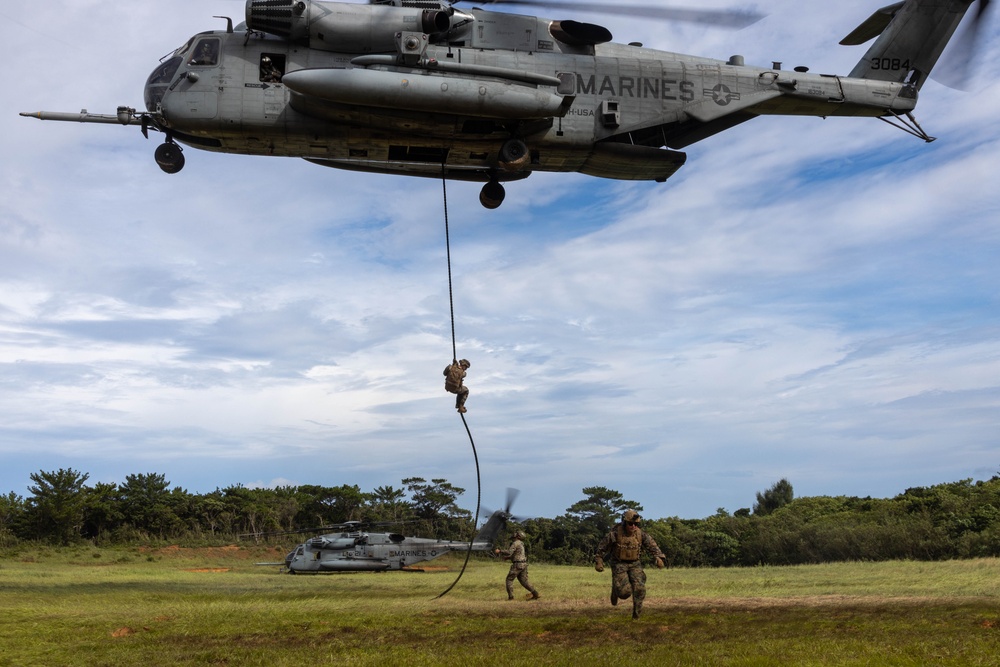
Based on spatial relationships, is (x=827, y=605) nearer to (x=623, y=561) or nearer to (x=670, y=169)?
(x=623, y=561)

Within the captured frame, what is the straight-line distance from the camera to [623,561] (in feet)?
44.9

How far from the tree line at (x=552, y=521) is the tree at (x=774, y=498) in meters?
4.55

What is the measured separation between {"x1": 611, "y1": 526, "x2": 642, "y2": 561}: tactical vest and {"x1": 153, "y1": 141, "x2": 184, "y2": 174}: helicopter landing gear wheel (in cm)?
1045

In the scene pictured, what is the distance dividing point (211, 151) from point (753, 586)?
14091 mm

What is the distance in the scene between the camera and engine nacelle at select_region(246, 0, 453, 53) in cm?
1557

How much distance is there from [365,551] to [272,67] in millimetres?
18120

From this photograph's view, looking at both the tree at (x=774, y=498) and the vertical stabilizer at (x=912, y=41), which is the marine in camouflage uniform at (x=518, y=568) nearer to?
the vertical stabilizer at (x=912, y=41)

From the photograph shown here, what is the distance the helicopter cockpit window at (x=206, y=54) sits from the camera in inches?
631

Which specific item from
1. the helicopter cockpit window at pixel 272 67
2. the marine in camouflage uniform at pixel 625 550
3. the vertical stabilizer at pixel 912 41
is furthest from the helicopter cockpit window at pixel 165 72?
the vertical stabilizer at pixel 912 41

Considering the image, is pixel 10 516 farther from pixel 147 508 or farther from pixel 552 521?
pixel 552 521

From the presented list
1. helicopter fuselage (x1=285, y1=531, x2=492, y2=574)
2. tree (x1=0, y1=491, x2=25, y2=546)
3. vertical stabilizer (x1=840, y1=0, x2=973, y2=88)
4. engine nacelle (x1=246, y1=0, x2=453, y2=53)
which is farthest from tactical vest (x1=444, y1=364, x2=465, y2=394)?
tree (x1=0, y1=491, x2=25, y2=546)

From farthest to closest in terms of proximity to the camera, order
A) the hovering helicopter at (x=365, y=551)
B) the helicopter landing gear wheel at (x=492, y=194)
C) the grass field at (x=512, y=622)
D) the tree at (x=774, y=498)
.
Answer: the tree at (x=774, y=498)
the hovering helicopter at (x=365, y=551)
the helicopter landing gear wheel at (x=492, y=194)
the grass field at (x=512, y=622)

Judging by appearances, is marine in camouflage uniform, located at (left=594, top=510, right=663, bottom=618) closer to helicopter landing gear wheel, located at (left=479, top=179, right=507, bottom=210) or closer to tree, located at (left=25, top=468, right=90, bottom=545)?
helicopter landing gear wheel, located at (left=479, top=179, right=507, bottom=210)

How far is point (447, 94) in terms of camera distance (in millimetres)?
15047
